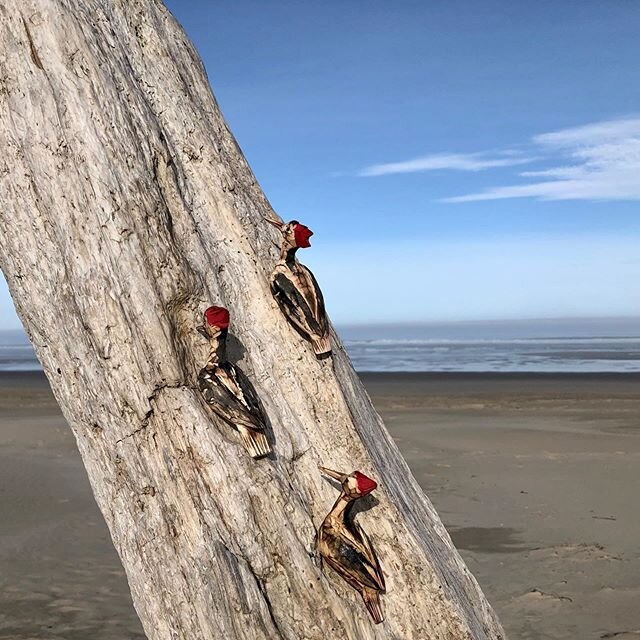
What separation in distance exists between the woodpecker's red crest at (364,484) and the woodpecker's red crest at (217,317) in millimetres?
655

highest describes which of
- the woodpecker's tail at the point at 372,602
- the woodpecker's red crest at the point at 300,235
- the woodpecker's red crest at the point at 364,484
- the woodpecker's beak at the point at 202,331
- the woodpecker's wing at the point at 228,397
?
the woodpecker's red crest at the point at 300,235

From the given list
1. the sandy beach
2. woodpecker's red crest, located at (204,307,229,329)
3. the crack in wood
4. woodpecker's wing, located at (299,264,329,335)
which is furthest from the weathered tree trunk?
the sandy beach

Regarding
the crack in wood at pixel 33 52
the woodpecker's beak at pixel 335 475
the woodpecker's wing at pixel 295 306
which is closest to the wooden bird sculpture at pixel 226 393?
the woodpecker's beak at pixel 335 475

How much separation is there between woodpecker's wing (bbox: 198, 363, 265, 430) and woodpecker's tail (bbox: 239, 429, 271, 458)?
0.02m

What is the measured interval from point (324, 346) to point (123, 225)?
2.71 ft

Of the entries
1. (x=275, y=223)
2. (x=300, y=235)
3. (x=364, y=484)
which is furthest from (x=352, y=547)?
(x=275, y=223)

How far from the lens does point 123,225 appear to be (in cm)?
250

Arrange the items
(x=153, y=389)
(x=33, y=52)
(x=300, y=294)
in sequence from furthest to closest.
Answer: (x=300, y=294) < (x=33, y=52) < (x=153, y=389)

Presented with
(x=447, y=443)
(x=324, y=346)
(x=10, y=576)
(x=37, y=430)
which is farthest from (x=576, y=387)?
(x=324, y=346)

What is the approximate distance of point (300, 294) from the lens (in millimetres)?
2844

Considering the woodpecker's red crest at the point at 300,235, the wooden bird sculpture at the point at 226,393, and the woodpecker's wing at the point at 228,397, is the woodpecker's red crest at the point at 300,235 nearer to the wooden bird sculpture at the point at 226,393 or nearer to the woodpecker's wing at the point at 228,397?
the wooden bird sculpture at the point at 226,393

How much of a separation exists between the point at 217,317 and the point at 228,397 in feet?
0.84

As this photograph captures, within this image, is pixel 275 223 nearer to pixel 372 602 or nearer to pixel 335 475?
pixel 335 475

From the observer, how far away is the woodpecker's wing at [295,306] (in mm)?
2842
